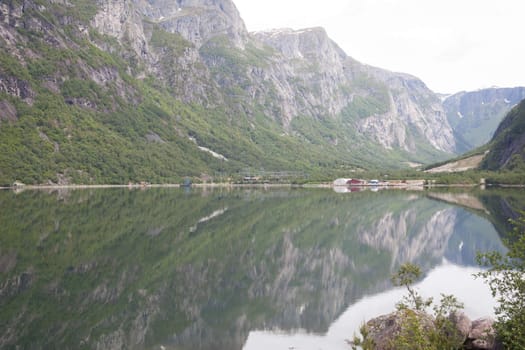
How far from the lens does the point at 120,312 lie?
31.3 meters

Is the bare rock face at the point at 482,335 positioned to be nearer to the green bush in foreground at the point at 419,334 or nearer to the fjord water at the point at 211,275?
the green bush in foreground at the point at 419,334

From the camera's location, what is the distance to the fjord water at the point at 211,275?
92.3 ft

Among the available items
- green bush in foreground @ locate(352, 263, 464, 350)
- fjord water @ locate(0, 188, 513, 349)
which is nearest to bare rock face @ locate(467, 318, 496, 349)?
green bush in foreground @ locate(352, 263, 464, 350)

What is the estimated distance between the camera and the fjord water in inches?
1107

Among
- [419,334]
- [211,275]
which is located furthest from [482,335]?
[211,275]

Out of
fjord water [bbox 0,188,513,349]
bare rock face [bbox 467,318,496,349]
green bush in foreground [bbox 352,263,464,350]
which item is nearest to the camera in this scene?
green bush in foreground [bbox 352,263,464,350]

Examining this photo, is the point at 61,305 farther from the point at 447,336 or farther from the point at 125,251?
the point at 447,336

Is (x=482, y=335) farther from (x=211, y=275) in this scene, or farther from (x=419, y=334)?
(x=211, y=275)

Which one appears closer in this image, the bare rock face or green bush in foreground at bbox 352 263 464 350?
green bush in foreground at bbox 352 263 464 350

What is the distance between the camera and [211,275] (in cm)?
4303

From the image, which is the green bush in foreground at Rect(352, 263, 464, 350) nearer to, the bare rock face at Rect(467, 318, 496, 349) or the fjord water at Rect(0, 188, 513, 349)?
the bare rock face at Rect(467, 318, 496, 349)

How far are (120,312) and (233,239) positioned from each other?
1257 inches

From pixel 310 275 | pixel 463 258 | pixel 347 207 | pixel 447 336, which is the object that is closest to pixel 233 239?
pixel 310 275

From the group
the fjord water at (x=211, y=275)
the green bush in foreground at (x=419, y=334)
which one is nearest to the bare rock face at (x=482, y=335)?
the green bush in foreground at (x=419, y=334)
